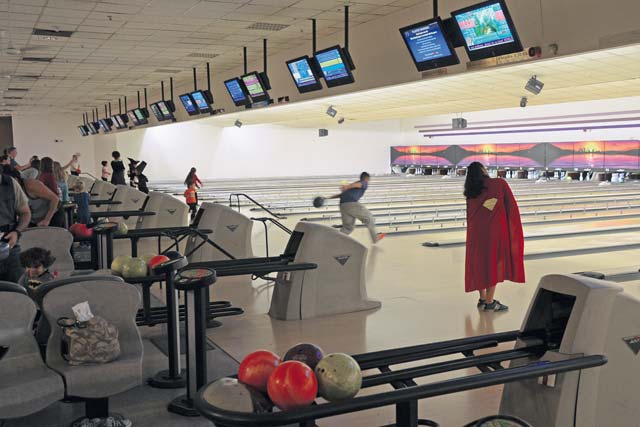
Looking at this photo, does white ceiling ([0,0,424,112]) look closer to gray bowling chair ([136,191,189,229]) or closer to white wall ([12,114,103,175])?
gray bowling chair ([136,191,189,229])

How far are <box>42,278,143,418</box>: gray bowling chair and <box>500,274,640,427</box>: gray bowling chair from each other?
1.83 meters

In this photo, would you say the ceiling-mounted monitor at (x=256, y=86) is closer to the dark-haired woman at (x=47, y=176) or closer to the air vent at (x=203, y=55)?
the air vent at (x=203, y=55)

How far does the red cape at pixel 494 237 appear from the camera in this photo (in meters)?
5.52

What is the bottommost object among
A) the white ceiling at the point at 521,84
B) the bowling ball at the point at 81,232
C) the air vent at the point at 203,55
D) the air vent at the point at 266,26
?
the bowling ball at the point at 81,232

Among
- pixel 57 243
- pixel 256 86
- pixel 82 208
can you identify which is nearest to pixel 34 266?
pixel 57 243

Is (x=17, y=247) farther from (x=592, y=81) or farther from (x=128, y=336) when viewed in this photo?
(x=592, y=81)

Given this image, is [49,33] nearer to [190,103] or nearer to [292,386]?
[190,103]

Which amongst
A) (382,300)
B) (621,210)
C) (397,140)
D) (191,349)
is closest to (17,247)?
(191,349)

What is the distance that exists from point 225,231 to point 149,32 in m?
3.21

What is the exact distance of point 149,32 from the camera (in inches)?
356

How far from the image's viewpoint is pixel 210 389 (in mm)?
2146

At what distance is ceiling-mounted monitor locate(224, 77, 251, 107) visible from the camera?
10578 mm

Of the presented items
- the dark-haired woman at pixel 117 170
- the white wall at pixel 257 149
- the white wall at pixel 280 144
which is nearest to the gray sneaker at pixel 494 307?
the dark-haired woman at pixel 117 170

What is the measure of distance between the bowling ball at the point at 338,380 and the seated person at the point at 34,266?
2.46m
